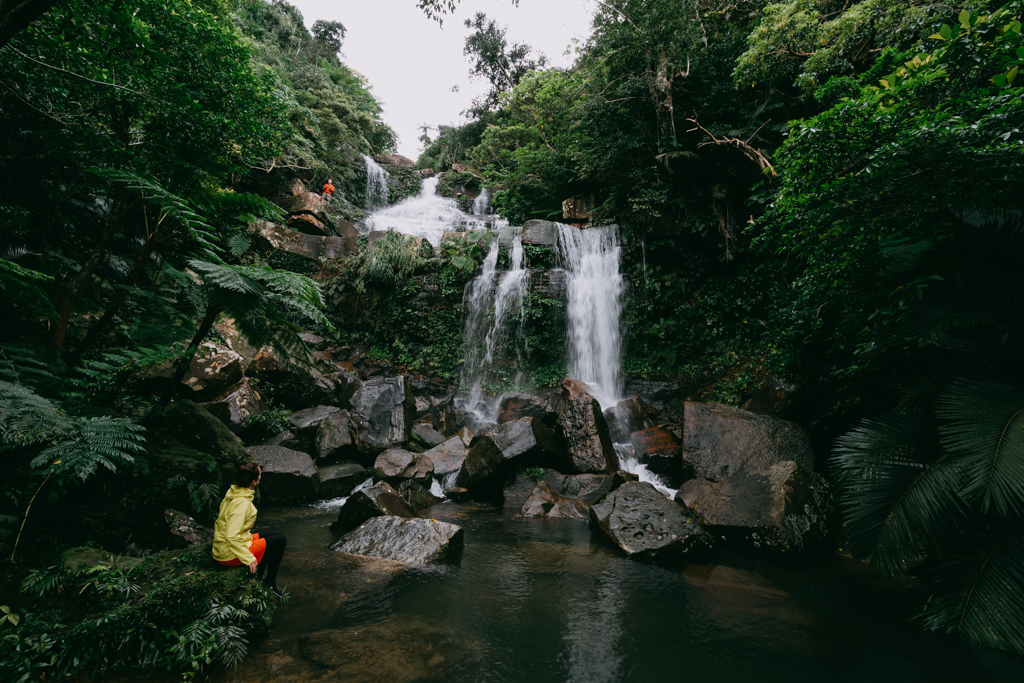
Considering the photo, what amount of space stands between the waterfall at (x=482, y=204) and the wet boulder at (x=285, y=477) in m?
16.9

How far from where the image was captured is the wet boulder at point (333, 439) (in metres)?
8.32

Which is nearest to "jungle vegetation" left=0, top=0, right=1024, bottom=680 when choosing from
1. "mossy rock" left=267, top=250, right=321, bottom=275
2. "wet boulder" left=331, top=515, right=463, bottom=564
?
"wet boulder" left=331, top=515, right=463, bottom=564

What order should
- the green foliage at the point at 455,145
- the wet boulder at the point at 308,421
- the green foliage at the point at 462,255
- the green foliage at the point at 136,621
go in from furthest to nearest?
1. the green foliage at the point at 455,145
2. the green foliage at the point at 462,255
3. the wet boulder at the point at 308,421
4. the green foliage at the point at 136,621

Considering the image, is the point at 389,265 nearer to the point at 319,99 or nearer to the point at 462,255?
the point at 462,255

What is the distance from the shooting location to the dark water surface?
10.2 ft

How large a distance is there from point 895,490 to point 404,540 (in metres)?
5.24

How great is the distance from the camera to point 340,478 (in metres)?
7.63

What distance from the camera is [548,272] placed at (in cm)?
1291

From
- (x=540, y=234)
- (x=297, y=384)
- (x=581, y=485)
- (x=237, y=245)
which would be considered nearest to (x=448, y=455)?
(x=581, y=485)

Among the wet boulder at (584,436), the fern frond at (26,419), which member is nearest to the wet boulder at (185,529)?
the fern frond at (26,419)

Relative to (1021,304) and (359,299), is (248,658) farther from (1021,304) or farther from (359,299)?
(359,299)

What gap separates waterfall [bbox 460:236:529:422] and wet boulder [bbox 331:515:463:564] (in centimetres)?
727

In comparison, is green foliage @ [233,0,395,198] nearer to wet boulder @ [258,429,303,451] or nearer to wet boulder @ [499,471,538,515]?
wet boulder @ [258,429,303,451]

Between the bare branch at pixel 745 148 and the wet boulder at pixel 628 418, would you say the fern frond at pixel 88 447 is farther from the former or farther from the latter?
the bare branch at pixel 745 148
